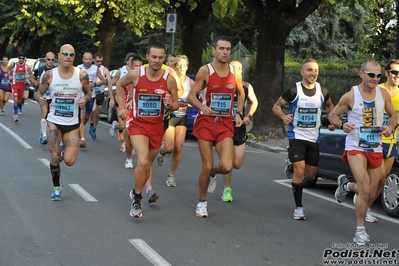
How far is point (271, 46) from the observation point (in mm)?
20062

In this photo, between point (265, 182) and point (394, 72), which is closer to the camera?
point (394, 72)

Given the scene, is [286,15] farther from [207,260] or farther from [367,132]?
[207,260]

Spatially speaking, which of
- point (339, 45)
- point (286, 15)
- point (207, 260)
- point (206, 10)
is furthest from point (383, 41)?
point (207, 260)

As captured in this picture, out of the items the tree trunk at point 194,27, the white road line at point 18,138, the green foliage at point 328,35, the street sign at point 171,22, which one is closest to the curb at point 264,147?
the white road line at point 18,138

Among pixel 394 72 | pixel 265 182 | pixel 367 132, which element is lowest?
pixel 265 182

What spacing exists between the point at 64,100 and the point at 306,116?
3150 millimetres

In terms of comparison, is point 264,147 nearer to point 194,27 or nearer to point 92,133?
point 92,133

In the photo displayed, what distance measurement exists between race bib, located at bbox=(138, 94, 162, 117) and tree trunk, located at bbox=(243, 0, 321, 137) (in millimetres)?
10411

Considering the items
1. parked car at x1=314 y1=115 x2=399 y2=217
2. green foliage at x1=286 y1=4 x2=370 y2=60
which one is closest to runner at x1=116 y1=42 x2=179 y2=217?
parked car at x1=314 y1=115 x2=399 y2=217

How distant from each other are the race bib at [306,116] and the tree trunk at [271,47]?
989cm

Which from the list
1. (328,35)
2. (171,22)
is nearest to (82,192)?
(171,22)

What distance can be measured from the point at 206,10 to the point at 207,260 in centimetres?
1954

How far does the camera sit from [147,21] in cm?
4397

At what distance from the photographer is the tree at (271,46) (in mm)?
19422
